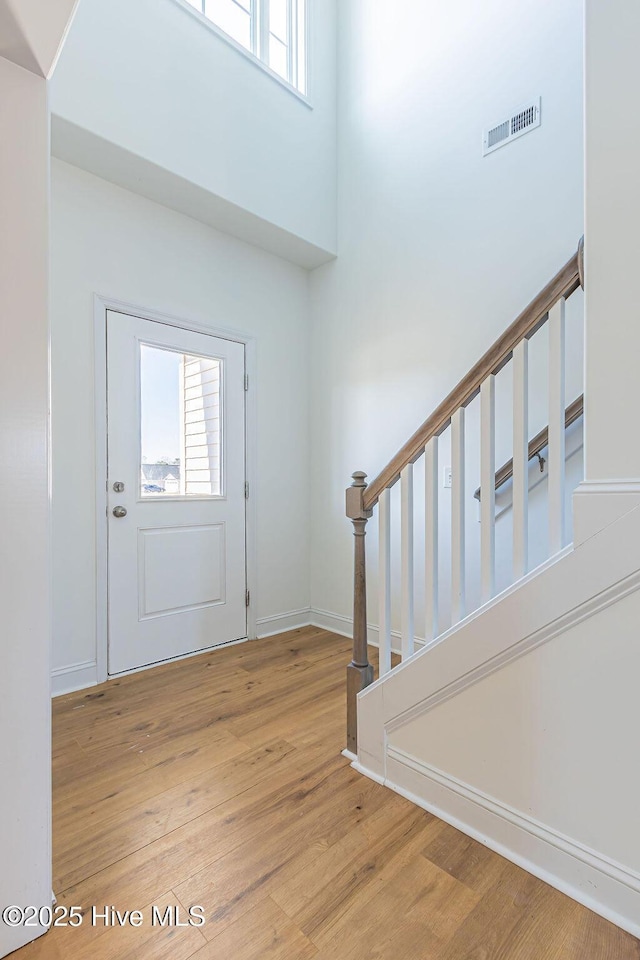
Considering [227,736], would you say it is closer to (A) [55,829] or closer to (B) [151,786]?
(B) [151,786]

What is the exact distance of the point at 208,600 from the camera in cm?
293

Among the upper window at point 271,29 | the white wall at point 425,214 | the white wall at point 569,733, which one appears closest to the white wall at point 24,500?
the white wall at point 569,733

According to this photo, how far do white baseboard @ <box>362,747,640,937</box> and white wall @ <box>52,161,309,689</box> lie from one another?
1.77m

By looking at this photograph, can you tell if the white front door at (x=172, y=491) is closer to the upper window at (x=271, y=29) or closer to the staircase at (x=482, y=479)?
the staircase at (x=482, y=479)

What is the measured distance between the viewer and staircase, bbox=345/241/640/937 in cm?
112

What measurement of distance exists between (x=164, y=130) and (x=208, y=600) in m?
2.68

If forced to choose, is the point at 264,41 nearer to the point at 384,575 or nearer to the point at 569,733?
the point at 384,575

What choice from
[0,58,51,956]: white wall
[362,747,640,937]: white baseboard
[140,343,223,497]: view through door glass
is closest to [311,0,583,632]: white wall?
[140,343,223,497]: view through door glass

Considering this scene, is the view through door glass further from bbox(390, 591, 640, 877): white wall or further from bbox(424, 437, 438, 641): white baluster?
bbox(390, 591, 640, 877): white wall

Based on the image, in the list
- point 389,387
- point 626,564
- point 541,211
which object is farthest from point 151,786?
point 541,211

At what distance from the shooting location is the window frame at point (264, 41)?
2581mm

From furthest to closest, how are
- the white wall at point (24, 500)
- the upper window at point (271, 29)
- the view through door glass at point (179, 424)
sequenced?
the upper window at point (271, 29), the view through door glass at point (179, 424), the white wall at point (24, 500)

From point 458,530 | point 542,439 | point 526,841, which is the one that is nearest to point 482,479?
point 458,530

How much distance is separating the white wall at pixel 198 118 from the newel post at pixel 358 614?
6.72ft
